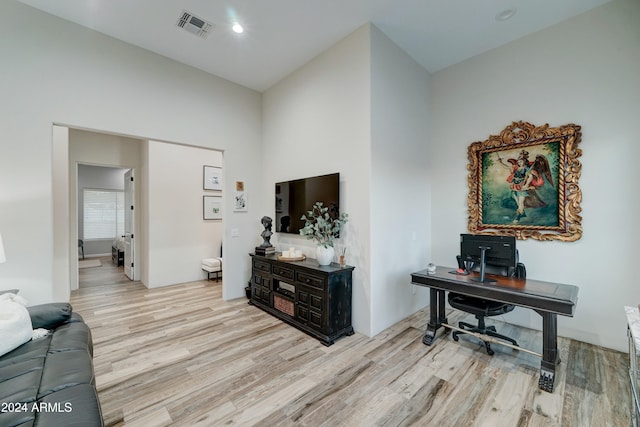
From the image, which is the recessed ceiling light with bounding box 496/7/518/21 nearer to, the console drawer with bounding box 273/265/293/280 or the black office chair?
the black office chair

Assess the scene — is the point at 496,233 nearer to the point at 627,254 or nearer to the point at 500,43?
the point at 627,254

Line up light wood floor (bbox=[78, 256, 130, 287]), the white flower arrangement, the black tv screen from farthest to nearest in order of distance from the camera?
light wood floor (bbox=[78, 256, 130, 287]), the black tv screen, the white flower arrangement

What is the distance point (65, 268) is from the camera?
426 cm

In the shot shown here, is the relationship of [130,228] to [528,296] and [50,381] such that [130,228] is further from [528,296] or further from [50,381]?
[528,296]

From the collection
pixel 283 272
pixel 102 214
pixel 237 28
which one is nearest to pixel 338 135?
pixel 237 28

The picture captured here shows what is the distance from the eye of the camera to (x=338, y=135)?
342 centimetres

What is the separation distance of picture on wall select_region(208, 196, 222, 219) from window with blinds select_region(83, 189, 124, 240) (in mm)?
6093

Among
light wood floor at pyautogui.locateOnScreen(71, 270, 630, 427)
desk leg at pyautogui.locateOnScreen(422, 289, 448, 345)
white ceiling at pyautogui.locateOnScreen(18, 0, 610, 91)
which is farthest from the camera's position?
desk leg at pyautogui.locateOnScreen(422, 289, 448, 345)

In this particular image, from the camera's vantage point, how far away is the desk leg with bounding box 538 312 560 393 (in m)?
2.16

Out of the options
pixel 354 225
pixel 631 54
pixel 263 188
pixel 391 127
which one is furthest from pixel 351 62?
pixel 631 54

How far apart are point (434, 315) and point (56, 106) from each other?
4.84m

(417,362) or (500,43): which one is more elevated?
(500,43)

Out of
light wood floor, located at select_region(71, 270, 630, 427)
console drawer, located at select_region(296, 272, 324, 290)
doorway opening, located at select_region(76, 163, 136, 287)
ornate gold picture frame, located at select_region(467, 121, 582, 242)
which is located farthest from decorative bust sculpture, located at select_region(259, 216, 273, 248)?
doorway opening, located at select_region(76, 163, 136, 287)

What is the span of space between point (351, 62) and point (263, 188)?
248cm
